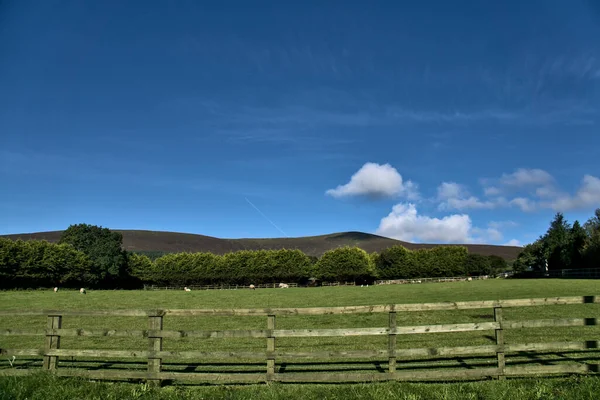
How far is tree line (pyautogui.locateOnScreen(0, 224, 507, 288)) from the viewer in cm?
8706

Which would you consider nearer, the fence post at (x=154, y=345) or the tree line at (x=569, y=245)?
the fence post at (x=154, y=345)

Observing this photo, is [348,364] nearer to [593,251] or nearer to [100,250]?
[100,250]

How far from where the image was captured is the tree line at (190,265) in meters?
87.1

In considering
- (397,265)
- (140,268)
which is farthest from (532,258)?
(140,268)

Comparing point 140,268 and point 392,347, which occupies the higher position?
point 392,347

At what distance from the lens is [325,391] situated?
8.68 meters

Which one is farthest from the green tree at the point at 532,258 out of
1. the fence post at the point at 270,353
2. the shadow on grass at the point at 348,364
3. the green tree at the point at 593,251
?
the fence post at the point at 270,353

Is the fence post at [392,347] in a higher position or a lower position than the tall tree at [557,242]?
lower

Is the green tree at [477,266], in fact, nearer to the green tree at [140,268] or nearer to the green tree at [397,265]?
the green tree at [397,265]

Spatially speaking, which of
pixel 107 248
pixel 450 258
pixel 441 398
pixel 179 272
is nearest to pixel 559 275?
pixel 450 258

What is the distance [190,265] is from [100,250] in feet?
88.4

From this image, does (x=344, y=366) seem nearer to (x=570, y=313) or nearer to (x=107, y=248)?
(x=570, y=313)

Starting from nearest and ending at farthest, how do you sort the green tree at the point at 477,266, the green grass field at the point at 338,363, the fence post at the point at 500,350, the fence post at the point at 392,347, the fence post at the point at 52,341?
the green grass field at the point at 338,363 → the fence post at the point at 500,350 → the fence post at the point at 392,347 → the fence post at the point at 52,341 → the green tree at the point at 477,266

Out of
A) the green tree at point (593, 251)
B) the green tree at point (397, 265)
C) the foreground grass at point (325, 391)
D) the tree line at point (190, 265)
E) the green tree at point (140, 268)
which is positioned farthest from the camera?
the green tree at point (397, 265)
